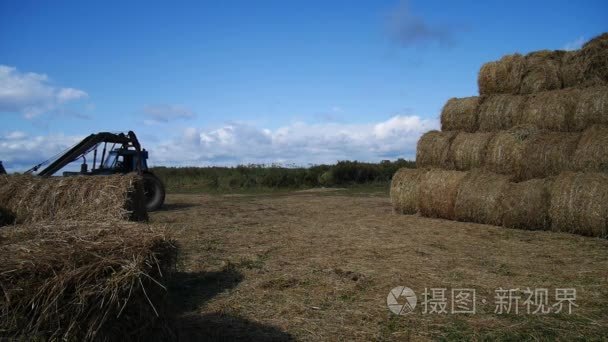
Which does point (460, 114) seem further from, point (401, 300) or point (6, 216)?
point (6, 216)

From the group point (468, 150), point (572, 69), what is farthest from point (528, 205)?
point (572, 69)

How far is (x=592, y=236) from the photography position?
28.7 ft

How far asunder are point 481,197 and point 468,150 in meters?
1.61

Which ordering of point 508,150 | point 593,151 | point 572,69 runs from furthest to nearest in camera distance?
1. point 572,69
2. point 508,150
3. point 593,151

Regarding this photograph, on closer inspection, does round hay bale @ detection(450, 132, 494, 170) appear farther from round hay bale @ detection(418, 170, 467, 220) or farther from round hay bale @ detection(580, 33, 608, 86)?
round hay bale @ detection(580, 33, 608, 86)

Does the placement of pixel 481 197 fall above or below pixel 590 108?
below

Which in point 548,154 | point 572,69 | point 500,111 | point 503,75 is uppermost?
point 503,75

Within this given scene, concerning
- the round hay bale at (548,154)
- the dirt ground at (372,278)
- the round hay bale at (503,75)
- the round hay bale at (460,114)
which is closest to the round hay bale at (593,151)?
the round hay bale at (548,154)

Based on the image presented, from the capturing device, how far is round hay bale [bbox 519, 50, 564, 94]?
1123 cm

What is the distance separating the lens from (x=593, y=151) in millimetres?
9336

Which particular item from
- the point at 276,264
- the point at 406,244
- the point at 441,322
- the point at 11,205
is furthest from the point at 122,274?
the point at 11,205

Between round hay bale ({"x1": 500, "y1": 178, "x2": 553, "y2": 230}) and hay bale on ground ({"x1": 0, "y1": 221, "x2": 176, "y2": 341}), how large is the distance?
26.2 feet

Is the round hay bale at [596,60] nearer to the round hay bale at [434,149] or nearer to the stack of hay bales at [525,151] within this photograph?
the stack of hay bales at [525,151]

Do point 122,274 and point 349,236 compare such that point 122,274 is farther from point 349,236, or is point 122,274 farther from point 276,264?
point 349,236
